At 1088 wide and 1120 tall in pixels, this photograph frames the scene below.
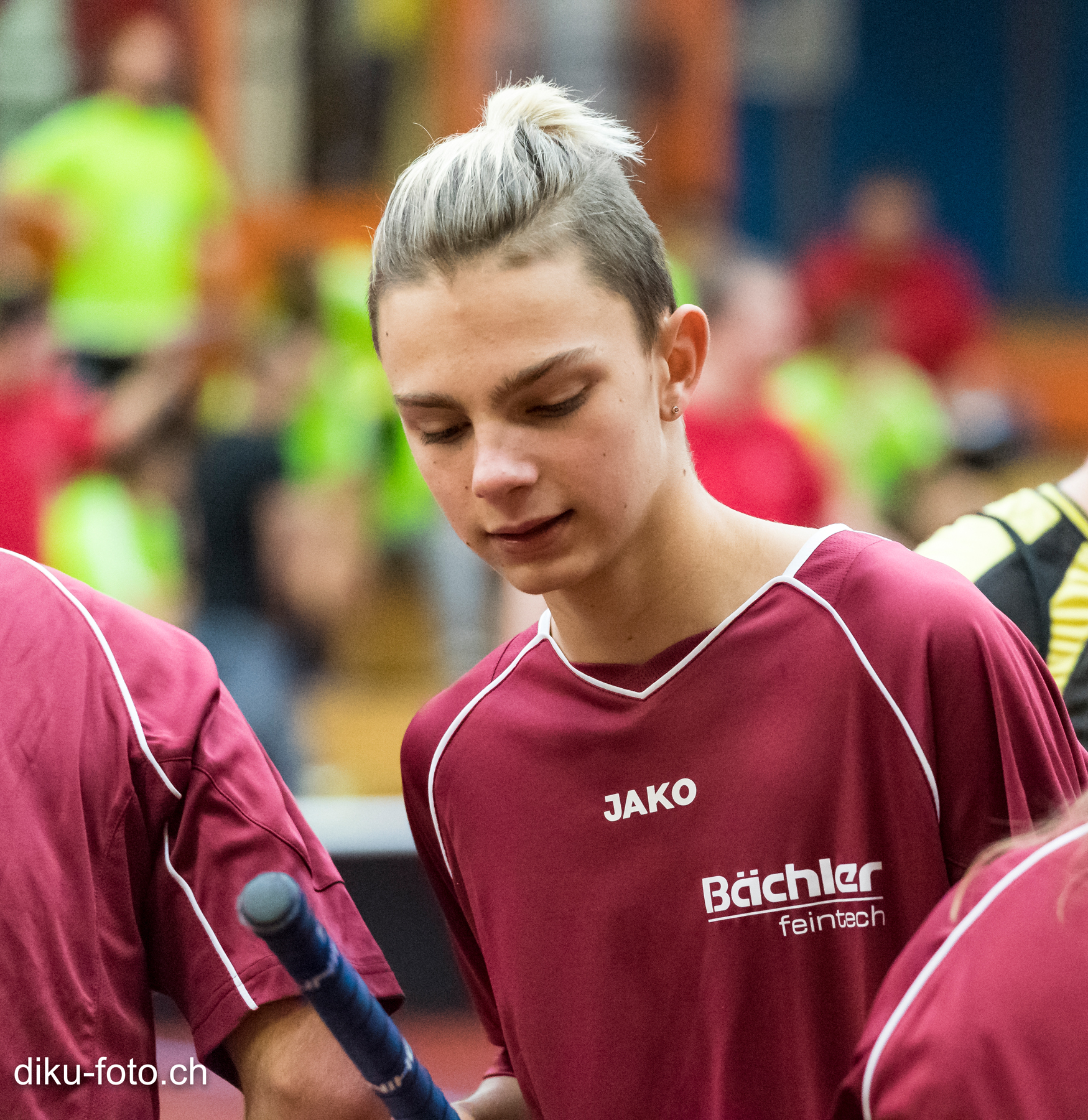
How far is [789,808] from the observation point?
1632 millimetres

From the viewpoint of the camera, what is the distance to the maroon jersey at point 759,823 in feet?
5.26

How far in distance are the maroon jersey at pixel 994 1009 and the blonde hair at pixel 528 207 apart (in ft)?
2.11

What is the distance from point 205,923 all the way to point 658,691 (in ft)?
1.62

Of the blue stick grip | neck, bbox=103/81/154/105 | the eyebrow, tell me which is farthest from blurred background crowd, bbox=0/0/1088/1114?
the blue stick grip

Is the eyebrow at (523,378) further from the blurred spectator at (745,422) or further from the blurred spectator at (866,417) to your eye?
the blurred spectator at (866,417)

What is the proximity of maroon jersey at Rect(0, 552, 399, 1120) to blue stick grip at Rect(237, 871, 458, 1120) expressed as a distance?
0.94 ft

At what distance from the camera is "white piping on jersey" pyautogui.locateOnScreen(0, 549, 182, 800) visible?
1.69 metres

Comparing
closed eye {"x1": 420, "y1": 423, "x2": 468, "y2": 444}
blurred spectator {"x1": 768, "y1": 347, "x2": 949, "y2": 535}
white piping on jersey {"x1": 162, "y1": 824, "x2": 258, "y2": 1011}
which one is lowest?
blurred spectator {"x1": 768, "y1": 347, "x2": 949, "y2": 535}

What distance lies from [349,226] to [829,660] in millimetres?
6531

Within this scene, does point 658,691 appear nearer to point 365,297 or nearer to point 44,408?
point 44,408

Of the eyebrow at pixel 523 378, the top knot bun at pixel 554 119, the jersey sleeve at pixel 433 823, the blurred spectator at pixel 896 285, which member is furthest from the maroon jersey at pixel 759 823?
the blurred spectator at pixel 896 285

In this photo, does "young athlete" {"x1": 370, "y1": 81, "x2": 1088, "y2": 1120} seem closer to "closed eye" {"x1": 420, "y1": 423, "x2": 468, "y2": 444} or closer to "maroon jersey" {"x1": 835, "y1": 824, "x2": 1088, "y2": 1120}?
"closed eye" {"x1": 420, "y1": 423, "x2": 468, "y2": 444}

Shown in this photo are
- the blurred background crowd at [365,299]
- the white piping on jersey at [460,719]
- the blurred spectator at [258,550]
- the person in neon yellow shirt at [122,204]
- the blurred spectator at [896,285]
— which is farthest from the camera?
the blurred spectator at [896,285]

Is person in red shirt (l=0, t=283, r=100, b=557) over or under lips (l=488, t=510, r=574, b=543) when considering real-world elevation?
under
